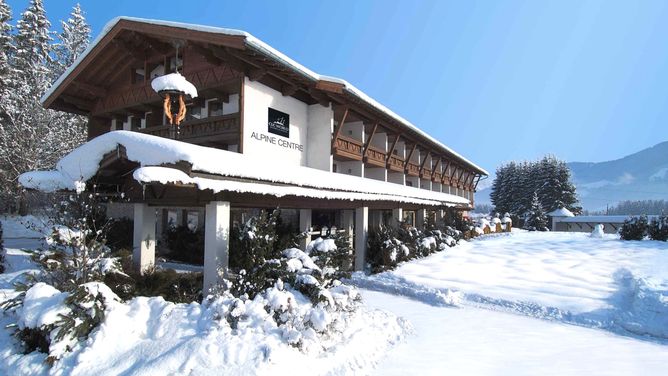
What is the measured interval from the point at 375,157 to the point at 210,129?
946 cm

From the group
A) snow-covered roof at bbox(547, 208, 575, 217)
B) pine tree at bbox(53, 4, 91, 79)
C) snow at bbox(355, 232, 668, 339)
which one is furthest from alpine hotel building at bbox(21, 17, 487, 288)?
snow-covered roof at bbox(547, 208, 575, 217)

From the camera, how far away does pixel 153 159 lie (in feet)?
24.5

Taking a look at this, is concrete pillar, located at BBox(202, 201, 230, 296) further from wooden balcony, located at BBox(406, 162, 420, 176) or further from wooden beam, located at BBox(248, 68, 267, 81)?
wooden balcony, located at BBox(406, 162, 420, 176)

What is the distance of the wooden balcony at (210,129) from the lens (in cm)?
1358

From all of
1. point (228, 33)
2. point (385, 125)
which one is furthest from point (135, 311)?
point (385, 125)

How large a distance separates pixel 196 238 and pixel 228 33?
27.0 ft

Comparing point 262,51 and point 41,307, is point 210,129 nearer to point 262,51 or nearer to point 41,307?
point 262,51

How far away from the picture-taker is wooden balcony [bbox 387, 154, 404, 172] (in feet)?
72.9

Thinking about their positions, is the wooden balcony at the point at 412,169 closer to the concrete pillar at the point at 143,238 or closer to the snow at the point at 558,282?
the snow at the point at 558,282

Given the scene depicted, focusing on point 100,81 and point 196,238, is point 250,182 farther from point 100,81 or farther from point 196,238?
point 100,81

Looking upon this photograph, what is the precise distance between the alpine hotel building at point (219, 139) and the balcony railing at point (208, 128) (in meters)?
0.05

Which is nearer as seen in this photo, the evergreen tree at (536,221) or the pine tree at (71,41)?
the pine tree at (71,41)

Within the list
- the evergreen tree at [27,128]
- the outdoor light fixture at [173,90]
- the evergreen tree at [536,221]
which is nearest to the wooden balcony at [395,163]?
the outdoor light fixture at [173,90]

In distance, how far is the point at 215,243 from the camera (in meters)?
7.88
